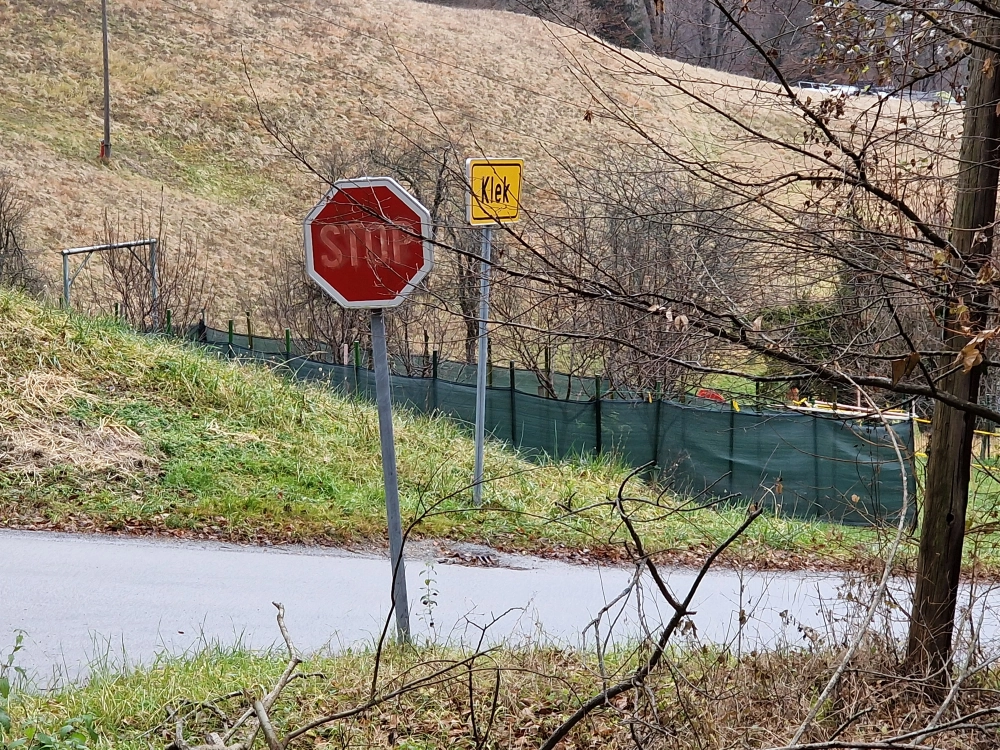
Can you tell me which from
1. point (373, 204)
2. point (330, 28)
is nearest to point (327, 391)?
point (373, 204)

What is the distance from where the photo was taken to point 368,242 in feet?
14.9

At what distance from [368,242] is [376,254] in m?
0.10

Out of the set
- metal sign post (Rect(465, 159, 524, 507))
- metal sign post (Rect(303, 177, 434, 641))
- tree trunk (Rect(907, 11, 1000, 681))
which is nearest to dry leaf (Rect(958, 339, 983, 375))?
metal sign post (Rect(465, 159, 524, 507))

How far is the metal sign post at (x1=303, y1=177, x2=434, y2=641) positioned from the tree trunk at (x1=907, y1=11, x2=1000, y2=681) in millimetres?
2252

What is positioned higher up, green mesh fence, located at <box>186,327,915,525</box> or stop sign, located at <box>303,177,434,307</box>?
stop sign, located at <box>303,177,434,307</box>

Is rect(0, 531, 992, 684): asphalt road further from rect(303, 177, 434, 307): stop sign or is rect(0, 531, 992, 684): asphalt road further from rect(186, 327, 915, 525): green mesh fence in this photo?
rect(186, 327, 915, 525): green mesh fence

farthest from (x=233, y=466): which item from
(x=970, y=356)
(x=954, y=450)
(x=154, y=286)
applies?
(x=154, y=286)

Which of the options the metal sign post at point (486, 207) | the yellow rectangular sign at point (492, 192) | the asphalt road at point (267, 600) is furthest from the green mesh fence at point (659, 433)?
the yellow rectangular sign at point (492, 192)

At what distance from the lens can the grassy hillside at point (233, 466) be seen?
8.70 metres

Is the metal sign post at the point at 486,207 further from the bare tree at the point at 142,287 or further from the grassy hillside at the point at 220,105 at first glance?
the grassy hillside at the point at 220,105

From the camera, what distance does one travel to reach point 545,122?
53031 mm

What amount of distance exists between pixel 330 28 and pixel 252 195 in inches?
844

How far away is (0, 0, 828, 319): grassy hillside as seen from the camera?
39688mm

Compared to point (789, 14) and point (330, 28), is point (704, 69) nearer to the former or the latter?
point (789, 14)
